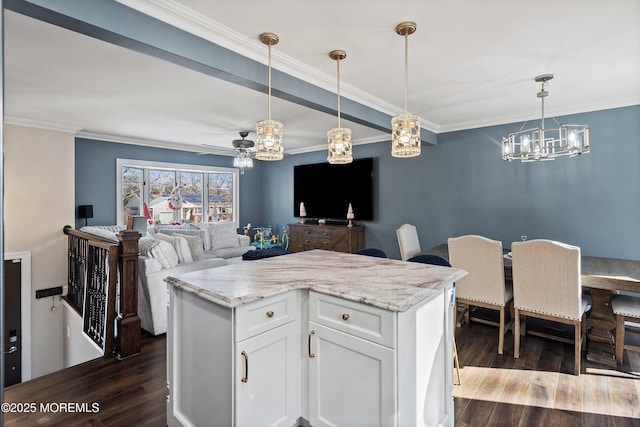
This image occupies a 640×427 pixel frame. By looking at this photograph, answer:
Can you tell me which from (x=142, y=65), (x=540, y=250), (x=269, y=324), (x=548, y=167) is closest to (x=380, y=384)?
(x=269, y=324)

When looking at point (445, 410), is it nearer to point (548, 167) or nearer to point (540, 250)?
point (540, 250)

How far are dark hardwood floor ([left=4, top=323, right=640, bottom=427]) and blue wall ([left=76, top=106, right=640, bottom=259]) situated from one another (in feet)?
5.25

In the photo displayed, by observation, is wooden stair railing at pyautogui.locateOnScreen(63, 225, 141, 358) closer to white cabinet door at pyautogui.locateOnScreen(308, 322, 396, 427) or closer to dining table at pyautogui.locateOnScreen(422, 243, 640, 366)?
white cabinet door at pyautogui.locateOnScreen(308, 322, 396, 427)

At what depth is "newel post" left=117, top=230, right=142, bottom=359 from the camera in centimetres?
283

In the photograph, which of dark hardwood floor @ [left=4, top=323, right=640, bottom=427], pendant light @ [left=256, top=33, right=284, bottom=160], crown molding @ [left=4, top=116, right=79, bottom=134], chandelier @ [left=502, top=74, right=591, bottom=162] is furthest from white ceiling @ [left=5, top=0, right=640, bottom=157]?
dark hardwood floor @ [left=4, top=323, right=640, bottom=427]

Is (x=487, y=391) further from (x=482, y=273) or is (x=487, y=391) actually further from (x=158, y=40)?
(x=158, y=40)

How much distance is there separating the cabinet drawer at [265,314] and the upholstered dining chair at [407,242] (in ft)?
7.94

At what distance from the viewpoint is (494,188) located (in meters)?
4.46

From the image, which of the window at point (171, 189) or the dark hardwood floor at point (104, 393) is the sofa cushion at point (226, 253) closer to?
the window at point (171, 189)

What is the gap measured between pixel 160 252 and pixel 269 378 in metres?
2.40

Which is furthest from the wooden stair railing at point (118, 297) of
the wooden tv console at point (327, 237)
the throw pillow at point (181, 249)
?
the wooden tv console at point (327, 237)

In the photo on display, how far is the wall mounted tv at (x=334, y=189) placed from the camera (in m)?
5.79

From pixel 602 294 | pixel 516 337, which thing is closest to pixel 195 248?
pixel 516 337

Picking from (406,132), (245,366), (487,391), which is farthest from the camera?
(487,391)
